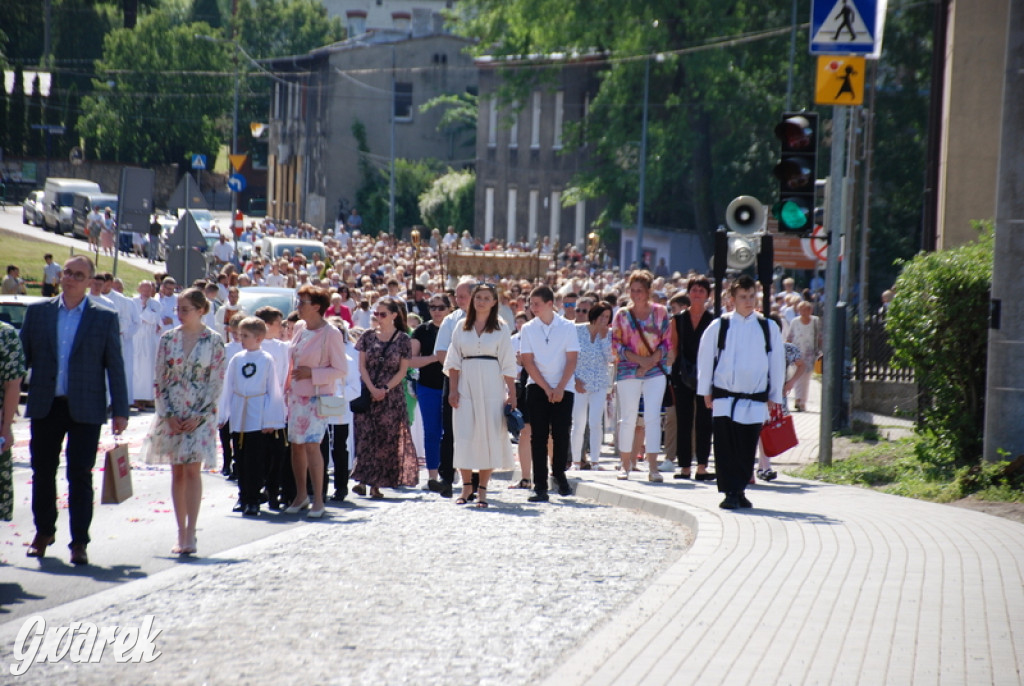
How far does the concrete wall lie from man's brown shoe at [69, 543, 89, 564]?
16.4 meters

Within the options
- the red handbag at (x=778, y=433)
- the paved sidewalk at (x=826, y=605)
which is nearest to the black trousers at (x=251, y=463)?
the paved sidewalk at (x=826, y=605)

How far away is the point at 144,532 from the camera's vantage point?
419 inches

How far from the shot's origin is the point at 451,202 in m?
67.8

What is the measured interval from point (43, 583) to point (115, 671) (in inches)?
90.4

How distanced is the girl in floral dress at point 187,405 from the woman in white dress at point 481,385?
114 inches

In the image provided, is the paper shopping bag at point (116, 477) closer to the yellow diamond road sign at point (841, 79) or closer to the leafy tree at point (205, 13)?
the yellow diamond road sign at point (841, 79)

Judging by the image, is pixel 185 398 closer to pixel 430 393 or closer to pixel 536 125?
pixel 430 393

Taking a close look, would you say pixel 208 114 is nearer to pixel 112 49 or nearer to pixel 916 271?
pixel 112 49

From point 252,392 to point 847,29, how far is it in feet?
21.3

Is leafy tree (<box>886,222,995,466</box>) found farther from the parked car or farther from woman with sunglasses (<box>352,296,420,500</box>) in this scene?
the parked car

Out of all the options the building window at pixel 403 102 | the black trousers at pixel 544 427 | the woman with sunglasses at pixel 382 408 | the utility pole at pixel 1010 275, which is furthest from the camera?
the building window at pixel 403 102

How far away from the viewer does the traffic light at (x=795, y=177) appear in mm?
13898

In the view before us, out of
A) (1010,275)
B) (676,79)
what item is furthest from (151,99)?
(1010,275)

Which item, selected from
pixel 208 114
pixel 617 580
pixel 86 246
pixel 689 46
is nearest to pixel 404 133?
pixel 208 114
